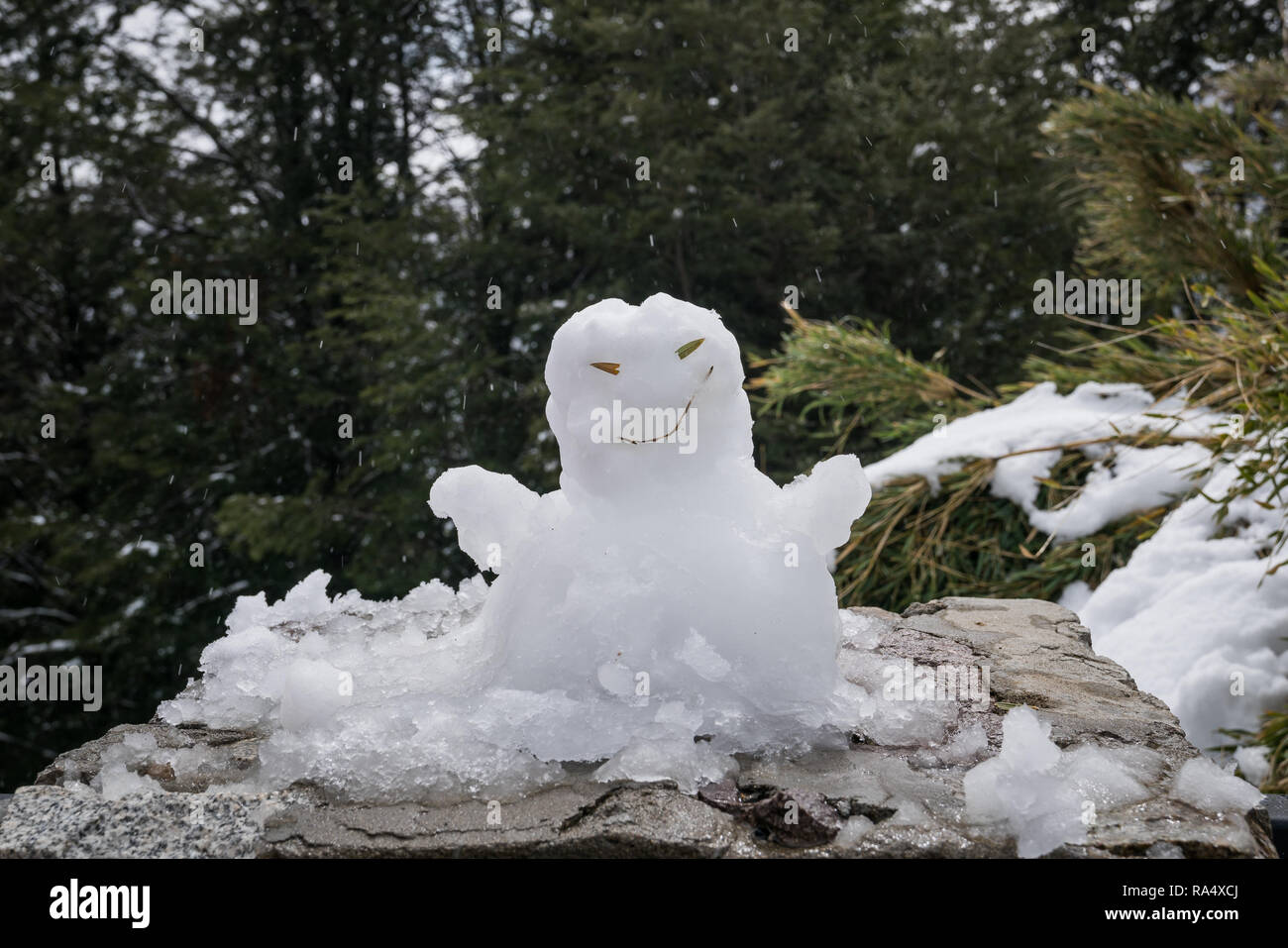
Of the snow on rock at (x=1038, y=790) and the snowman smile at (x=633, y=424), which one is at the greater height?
the snowman smile at (x=633, y=424)

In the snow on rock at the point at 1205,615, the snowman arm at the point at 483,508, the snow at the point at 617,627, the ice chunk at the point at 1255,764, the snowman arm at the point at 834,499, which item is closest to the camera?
the snow at the point at 617,627

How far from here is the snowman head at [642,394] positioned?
5.56 feet

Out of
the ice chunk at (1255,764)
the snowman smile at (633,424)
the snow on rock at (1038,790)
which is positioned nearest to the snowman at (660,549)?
the snowman smile at (633,424)

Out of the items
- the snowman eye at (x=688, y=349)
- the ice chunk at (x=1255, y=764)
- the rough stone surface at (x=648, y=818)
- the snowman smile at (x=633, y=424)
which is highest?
the snowman eye at (x=688, y=349)

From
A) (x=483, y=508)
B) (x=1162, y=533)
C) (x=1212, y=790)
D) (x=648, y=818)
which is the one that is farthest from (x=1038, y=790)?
(x=1162, y=533)

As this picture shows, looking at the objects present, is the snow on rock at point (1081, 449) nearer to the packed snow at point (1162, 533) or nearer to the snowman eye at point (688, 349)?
the packed snow at point (1162, 533)

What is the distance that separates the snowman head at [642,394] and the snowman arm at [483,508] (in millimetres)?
118

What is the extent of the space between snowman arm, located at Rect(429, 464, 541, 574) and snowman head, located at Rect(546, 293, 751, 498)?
0.39 feet

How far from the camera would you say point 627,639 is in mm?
1579

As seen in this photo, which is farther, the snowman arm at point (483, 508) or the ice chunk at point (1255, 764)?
the ice chunk at point (1255, 764)

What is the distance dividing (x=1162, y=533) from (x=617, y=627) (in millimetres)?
1716

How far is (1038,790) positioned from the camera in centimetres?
128

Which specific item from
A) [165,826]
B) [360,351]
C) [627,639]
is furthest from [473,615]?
[360,351]

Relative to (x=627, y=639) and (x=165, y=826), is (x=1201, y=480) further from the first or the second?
(x=165, y=826)
